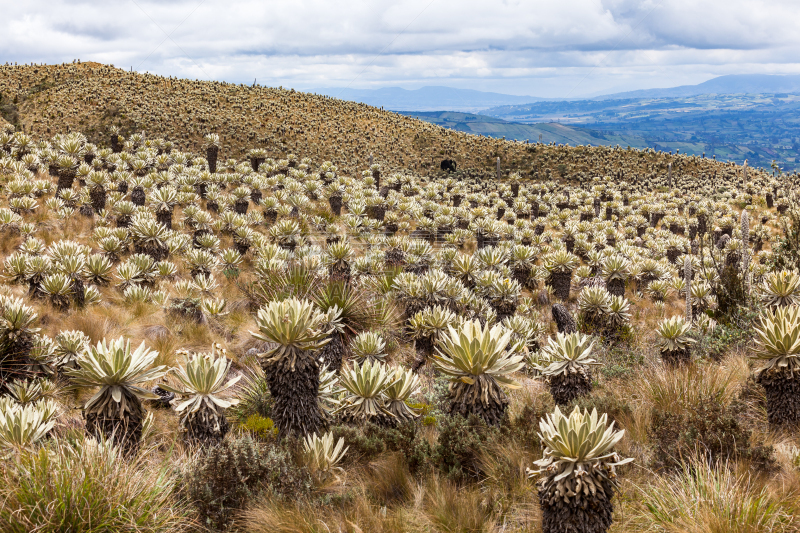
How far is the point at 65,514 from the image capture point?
296 centimetres

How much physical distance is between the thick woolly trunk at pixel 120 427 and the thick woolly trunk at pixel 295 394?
1246mm

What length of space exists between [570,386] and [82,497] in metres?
5.12

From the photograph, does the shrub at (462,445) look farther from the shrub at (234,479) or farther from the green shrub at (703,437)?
the green shrub at (703,437)

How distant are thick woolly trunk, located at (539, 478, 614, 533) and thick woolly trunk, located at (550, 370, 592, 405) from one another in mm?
2623

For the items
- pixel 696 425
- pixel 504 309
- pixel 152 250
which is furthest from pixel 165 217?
pixel 696 425

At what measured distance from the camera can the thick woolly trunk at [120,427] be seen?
171 inches

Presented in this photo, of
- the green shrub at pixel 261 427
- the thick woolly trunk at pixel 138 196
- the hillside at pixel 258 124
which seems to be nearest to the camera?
the green shrub at pixel 261 427

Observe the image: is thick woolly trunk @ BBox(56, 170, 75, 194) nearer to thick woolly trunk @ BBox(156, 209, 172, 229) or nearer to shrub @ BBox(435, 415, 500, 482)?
thick woolly trunk @ BBox(156, 209, 172, 229)

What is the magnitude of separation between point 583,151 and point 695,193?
49.4 feet

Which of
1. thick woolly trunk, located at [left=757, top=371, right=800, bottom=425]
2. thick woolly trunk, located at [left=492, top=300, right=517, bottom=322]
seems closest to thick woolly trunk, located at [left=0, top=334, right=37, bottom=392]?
thick woolly trunk, located at [left=757, top=371, right=800, bottom=425]

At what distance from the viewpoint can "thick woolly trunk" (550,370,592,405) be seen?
20.0 feet

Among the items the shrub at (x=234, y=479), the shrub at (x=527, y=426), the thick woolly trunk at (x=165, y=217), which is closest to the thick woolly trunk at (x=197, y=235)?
the thick woolly trunk at (x=165, y=217)

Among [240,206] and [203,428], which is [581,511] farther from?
[240,206]

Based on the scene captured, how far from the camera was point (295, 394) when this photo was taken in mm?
5117
